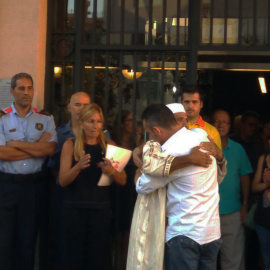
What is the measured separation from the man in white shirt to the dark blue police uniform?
1.67m

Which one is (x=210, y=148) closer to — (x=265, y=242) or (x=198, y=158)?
(x=198, y=158)

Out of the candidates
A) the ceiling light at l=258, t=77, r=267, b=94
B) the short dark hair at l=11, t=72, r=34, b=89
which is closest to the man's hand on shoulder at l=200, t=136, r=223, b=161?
the short dark hair at l=11, t=72, r=34, b=89

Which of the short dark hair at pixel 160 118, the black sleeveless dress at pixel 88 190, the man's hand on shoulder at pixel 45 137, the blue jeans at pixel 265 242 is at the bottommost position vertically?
the blue jeans at pixel 265 242

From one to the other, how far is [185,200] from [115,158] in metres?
1.23

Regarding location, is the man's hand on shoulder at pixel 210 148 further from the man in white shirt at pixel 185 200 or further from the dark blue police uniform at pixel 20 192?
the dark blue police uniform at pixel 20 192

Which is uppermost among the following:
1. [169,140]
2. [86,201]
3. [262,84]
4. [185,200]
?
[262,84]

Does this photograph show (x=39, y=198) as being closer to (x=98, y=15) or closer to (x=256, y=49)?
(x=98, y=15)

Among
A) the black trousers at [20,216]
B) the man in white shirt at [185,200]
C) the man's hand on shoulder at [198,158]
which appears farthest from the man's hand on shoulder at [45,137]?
the man's hand on shoulder at [198,158]

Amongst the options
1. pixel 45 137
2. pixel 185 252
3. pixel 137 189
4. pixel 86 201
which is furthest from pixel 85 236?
pixel 185 252

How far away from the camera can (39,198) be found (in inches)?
205

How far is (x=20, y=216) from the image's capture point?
5.12 metres

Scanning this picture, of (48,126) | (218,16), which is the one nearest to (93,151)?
(48,126)

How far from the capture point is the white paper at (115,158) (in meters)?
4.68

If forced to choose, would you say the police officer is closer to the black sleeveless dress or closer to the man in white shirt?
the black sleeveless dress
